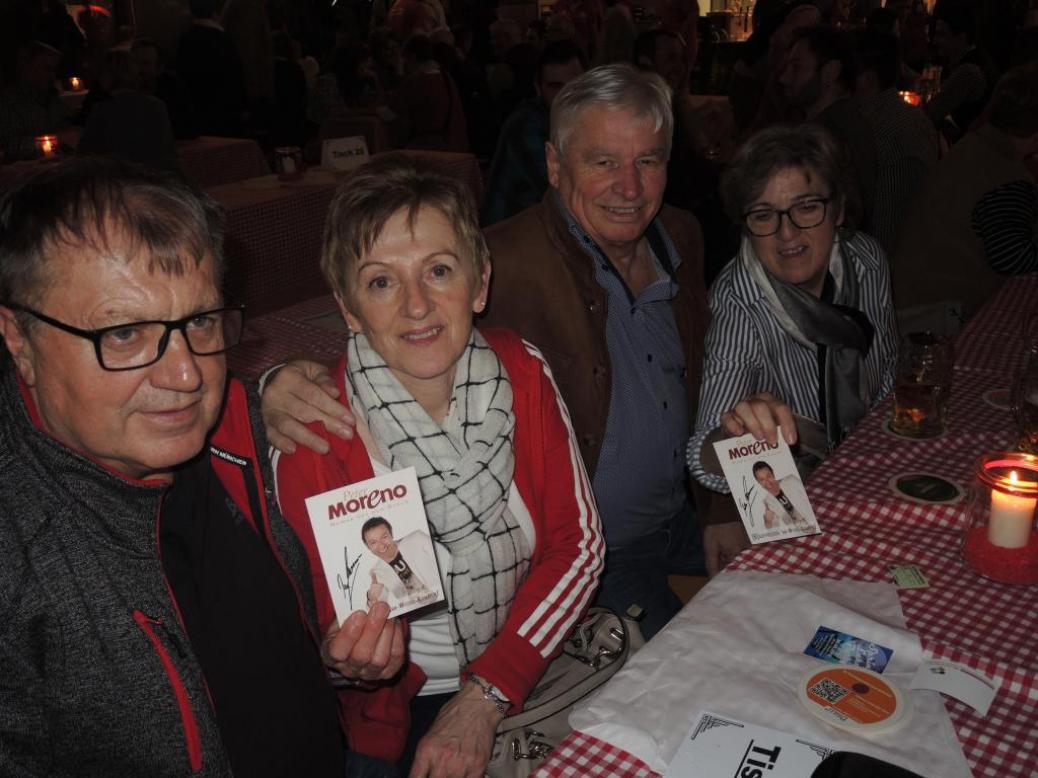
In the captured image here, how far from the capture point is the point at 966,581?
1.83 m

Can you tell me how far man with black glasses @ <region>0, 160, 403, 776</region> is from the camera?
1287mm

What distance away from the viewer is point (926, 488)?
2162mm

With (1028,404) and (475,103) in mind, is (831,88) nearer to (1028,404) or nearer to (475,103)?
(1028,404)

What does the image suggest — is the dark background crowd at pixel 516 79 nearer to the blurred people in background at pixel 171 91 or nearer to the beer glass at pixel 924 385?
the blurred people in background at pixel 171 91

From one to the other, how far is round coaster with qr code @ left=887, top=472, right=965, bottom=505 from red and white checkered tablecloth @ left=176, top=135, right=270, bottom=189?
5.98 metres

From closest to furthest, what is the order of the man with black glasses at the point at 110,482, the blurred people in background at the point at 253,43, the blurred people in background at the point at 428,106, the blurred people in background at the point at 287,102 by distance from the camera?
the man with black glasses at the point at 110,482
the blurred people in background at the point at 428,106
the blurred people in background at the point at 253,43
the blurred people in background at the point at 287,102

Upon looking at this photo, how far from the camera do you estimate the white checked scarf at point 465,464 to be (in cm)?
192

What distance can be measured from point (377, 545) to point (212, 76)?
7.98 meters

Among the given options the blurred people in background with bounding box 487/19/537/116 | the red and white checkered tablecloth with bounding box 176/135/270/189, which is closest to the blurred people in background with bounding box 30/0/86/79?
the red and white checkered tablecloth with bounding box 176/135/270/189

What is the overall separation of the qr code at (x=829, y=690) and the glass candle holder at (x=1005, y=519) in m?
0.58

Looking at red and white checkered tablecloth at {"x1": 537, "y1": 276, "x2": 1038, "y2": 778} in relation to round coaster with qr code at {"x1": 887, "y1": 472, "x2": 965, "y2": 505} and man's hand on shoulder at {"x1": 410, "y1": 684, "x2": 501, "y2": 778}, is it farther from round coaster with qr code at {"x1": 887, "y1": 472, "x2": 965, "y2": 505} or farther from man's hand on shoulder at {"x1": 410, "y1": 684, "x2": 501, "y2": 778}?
man's hand on shoulder at {"x1": 410, "y1": 684, "x2": 501, "y2": 778}

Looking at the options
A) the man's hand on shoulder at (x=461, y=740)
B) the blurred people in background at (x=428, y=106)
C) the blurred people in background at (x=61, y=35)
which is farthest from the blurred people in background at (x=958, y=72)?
the blurred people in background at (x=61, y=35)

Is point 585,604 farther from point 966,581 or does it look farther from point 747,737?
point 966,581
